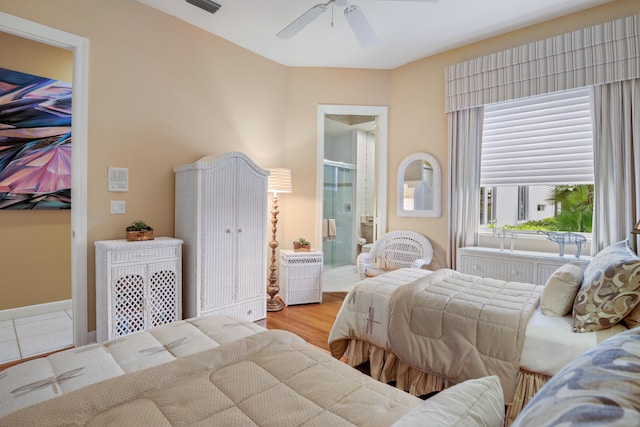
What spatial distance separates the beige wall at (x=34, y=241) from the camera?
340 cm

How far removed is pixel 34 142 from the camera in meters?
3.54

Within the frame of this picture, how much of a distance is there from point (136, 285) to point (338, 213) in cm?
296

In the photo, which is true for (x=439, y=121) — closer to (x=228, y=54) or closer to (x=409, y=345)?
(x=228, y=54)

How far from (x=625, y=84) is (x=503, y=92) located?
951 millimetres

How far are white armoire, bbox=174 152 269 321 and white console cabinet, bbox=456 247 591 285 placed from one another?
85.8 inches

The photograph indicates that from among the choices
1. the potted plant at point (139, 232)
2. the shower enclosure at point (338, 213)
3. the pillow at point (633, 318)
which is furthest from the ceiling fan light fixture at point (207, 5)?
the pillow at point (633, 318)

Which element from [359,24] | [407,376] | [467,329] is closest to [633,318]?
[467,329]

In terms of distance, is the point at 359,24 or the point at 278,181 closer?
the point at 359,24

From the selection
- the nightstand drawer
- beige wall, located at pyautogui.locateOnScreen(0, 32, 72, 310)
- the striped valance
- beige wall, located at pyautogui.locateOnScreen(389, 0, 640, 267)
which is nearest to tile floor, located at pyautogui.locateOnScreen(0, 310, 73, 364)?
beige wall, located at pyautogui.locateOnScreen(0, 32, 72, 310)

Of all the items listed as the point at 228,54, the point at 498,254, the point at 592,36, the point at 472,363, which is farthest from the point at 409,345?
the point at 228,54

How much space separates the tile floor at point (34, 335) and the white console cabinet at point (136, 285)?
53 centimetres

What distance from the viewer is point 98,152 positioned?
2857 millimetres

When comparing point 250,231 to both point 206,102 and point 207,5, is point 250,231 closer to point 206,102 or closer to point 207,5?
point 206,102

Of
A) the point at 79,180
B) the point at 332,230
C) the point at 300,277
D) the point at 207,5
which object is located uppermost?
the point at 207,5
